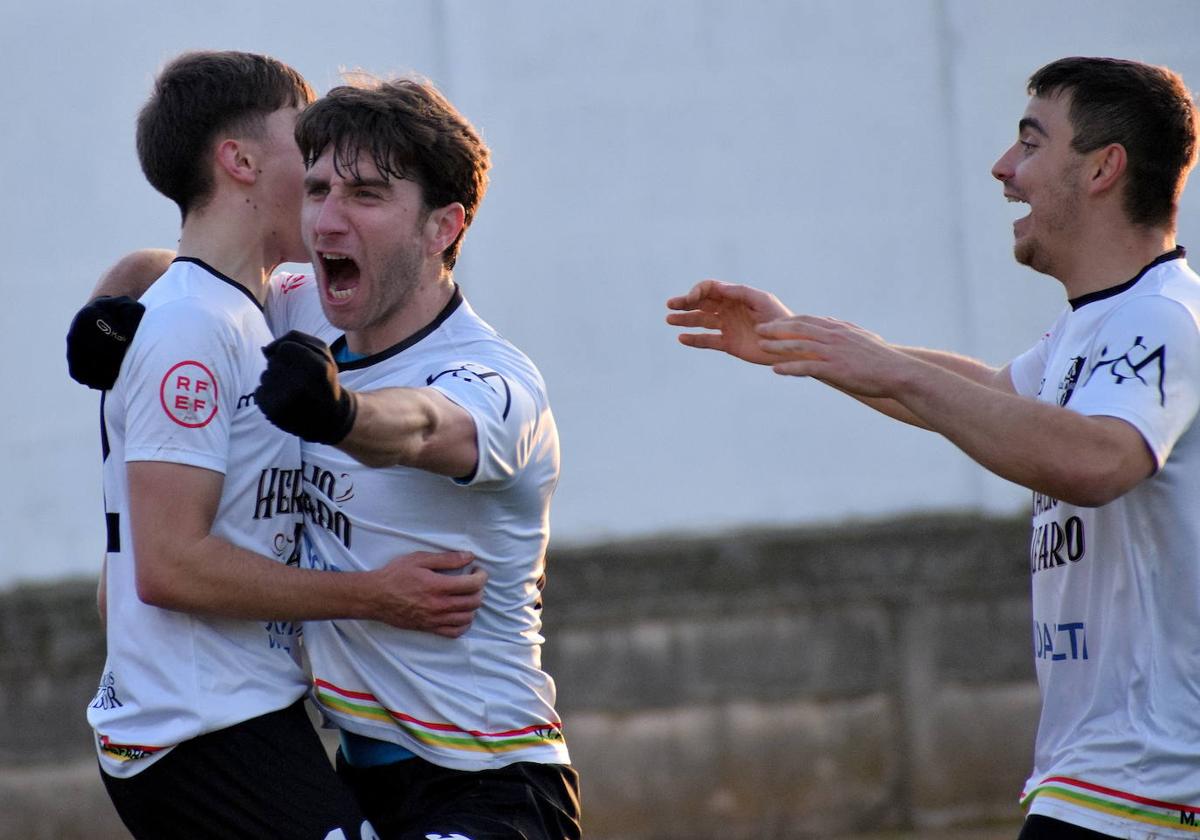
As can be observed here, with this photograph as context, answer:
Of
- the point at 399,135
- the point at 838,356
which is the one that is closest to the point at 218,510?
the point at 399,135

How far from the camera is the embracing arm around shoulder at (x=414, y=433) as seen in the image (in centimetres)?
256

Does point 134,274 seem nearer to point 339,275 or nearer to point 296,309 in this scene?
point 296,309

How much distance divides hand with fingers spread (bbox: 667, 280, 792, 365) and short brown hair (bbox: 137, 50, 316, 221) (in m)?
1.07

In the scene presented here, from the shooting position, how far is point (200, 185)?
3258mm

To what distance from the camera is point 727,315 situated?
367 cm

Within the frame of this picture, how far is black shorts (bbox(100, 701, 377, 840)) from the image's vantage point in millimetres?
2932

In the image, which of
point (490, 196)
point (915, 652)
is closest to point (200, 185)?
point (490, 196)

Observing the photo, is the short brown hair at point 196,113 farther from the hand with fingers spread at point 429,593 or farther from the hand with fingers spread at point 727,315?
the hand with fingers spread at point 727,315

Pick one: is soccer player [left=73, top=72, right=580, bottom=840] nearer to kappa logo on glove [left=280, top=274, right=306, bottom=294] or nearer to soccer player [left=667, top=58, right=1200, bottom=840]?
kappa logo on glove [left=280, top=274, right=306, bottom=294]

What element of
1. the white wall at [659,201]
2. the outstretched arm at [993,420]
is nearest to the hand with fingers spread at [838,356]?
the outstretched arm at [993,420]

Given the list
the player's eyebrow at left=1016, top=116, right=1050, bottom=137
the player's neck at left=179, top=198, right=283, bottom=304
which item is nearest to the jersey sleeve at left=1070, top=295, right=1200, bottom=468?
the player's eyebrow at left=1016, top=116, right=1050, bottom=137

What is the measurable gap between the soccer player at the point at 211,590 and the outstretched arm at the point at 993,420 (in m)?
0.84

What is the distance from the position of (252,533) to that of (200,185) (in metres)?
0.80

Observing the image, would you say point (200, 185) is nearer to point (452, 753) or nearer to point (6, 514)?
point (452, 753)
